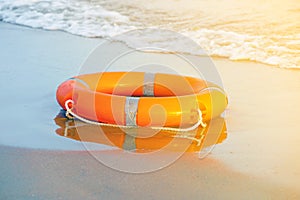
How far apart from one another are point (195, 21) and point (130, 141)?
473 cm

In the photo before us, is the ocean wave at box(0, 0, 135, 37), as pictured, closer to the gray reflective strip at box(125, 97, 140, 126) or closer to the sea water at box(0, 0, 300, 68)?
the sea water at box(0, 0, 300, 68)

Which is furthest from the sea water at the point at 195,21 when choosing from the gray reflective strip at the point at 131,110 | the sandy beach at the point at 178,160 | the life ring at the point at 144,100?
the gray reflective strip at the point at 131,110

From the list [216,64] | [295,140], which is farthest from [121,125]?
[216,64]

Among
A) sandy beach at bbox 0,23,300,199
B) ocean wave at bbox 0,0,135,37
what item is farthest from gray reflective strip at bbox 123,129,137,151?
ocean wave at bbox 0,0,135,37

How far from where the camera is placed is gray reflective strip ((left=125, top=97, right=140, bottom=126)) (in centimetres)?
417

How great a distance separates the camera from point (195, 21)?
8422mm

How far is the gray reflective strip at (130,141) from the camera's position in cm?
396

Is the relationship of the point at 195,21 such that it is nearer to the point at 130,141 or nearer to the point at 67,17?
the point at 67,17

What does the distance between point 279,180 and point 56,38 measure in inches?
202

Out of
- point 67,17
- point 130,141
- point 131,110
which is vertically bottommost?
point 130,141

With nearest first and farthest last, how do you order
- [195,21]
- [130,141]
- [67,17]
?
[130,141]
[195,21]
[67,17]

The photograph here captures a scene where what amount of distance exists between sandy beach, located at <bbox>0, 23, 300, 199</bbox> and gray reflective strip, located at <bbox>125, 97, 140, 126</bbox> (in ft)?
1.46

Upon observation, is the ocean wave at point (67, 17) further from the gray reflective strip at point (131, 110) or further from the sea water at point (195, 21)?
the gray reflective strip at point (131, 110)

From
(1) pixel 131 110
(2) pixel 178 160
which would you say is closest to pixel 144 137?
(1) pixel 131 110
